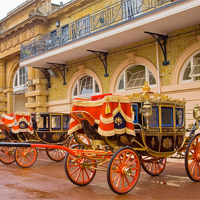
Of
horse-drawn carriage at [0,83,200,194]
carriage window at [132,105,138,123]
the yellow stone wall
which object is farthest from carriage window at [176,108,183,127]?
the yellow stone wall

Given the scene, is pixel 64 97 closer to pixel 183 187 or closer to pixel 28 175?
pixel 28 175

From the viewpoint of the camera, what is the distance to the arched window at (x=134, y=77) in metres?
13.4

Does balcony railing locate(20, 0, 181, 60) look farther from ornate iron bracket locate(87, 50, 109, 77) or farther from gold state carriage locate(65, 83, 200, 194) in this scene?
gold state carriage locate(65, 83, 200, 194)

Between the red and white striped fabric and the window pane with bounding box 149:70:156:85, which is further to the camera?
the window pane with bounding box 149:70:156:85

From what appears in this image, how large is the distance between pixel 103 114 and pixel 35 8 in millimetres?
14423

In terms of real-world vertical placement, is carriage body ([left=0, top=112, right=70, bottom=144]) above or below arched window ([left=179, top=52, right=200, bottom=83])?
below

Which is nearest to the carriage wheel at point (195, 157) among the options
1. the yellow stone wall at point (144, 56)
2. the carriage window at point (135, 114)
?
the carriage window at point (135, 114)

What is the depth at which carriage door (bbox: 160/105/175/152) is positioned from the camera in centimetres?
754

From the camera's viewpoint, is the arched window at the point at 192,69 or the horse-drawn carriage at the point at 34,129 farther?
the arched window at the point at 192,69

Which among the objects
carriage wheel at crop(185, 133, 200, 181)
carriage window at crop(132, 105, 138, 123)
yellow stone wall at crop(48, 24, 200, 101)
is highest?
yellow stone wall at crop(48, 24, 200, 101)

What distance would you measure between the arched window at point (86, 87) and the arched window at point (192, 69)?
4.91 meters

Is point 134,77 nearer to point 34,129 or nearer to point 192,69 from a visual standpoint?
point 192,69

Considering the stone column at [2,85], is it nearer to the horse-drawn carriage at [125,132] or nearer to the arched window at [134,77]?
the arched window at [134,77]

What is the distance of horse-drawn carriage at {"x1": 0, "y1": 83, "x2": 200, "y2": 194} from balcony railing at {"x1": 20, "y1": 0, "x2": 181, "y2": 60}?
17.4 ft
